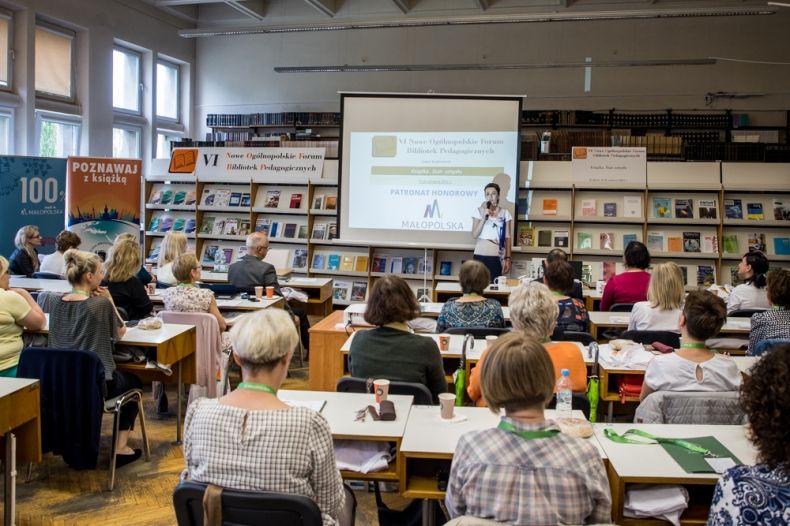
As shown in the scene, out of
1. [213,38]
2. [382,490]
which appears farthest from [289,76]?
[382,490]

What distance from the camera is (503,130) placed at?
27.7ft

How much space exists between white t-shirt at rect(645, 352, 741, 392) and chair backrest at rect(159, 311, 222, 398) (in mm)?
2979

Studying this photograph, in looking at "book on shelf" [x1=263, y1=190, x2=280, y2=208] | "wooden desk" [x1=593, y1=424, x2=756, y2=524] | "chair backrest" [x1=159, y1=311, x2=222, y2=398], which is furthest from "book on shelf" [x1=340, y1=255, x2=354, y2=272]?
"wooden desk" [x1=593, y1=424, x2=756, y2=524]

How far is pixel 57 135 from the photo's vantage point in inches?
415

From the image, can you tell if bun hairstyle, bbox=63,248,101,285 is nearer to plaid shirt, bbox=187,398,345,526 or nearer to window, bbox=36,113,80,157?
plaid shirt, bbox=187,398,345,526

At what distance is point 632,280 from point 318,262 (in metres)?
4.96

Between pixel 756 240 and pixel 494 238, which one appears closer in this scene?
pixel 494 238

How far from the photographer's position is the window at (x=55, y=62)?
1011cm

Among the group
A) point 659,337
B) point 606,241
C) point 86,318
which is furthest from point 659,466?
point 606,241

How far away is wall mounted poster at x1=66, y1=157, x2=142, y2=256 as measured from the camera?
28.1 feet

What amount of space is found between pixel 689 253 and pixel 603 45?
15.2 ft

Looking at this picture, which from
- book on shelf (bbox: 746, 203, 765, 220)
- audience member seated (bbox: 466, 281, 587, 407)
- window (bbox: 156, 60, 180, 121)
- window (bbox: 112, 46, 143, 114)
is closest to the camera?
audience member seated (bbox: 466, 281, 587, 407)

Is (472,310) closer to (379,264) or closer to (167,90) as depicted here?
(379,264)

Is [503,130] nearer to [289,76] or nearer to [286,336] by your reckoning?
[289,76]
